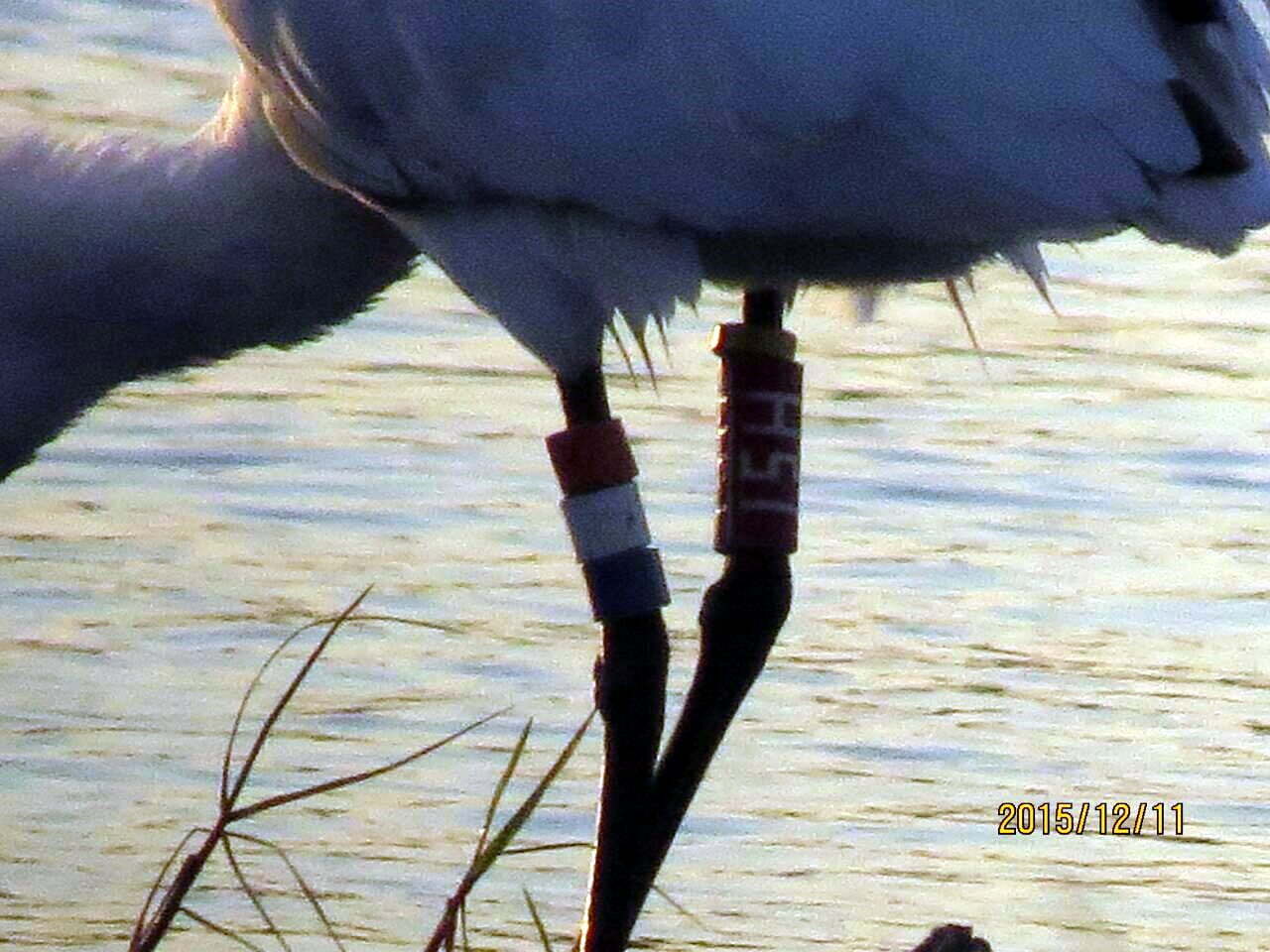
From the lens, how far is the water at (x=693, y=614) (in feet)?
22.1

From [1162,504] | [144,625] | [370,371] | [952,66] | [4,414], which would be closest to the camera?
[952,66]

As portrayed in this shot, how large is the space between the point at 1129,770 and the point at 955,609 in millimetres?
635

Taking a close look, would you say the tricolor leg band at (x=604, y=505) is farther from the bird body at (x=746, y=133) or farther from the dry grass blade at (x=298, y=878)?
the dry grass blade at (x=298, y=878)

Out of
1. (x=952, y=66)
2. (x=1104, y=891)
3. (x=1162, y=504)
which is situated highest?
(x=952, y=66)

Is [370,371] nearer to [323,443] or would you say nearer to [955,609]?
[323,443]

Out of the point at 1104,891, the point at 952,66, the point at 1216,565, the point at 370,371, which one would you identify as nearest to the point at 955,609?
the point at 1216,565

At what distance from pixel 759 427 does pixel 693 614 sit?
131 cm

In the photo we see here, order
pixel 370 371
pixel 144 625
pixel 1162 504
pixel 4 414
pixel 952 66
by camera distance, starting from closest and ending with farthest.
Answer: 1. pixel 952 66
2. pixel 4 414
3. pixel 144 625
4. pixel 1162 504
5. pixel 370 371

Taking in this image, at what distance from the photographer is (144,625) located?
7.56m

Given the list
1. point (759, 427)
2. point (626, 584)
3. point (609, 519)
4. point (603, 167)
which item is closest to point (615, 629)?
point (626, 584)
